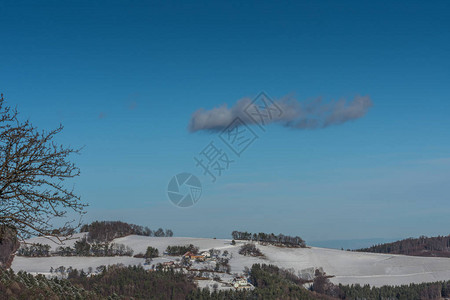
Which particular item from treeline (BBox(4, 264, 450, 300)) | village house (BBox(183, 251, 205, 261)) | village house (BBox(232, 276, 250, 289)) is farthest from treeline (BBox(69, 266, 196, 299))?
village house (BBox(183, 251, 205, 261))

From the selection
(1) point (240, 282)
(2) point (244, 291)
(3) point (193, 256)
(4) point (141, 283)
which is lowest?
(2) point (244, 291)

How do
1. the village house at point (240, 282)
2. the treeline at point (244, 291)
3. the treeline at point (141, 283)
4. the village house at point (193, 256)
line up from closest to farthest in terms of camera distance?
the treeline at point (244, 291) → the treeline at point (141, 283) → the village house at point (240, 282) → the village house at point (193, 256)

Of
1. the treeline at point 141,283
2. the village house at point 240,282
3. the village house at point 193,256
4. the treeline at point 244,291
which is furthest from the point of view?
the village house at point 193,256

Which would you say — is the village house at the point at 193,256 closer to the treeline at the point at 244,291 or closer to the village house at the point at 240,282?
the treeline at the point at 244,291

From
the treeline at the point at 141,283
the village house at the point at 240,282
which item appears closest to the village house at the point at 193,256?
the treeline at the point at 141,283

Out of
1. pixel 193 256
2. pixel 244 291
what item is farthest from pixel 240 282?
pixel 193 256

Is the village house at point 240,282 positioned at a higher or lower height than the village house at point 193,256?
lower

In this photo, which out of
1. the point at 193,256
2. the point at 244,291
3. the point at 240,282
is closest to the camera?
the point at 244,291

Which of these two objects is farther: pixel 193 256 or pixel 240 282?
pixel 193 256

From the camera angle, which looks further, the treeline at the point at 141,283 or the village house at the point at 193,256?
the village house at the point at 193,256

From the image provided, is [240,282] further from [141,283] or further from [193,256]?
[193,256]

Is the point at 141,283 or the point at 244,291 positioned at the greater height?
the point at 141,283

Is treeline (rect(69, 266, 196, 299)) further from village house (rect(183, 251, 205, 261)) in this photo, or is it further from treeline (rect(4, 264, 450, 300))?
village house (rect(183, 251, 205, 261))
